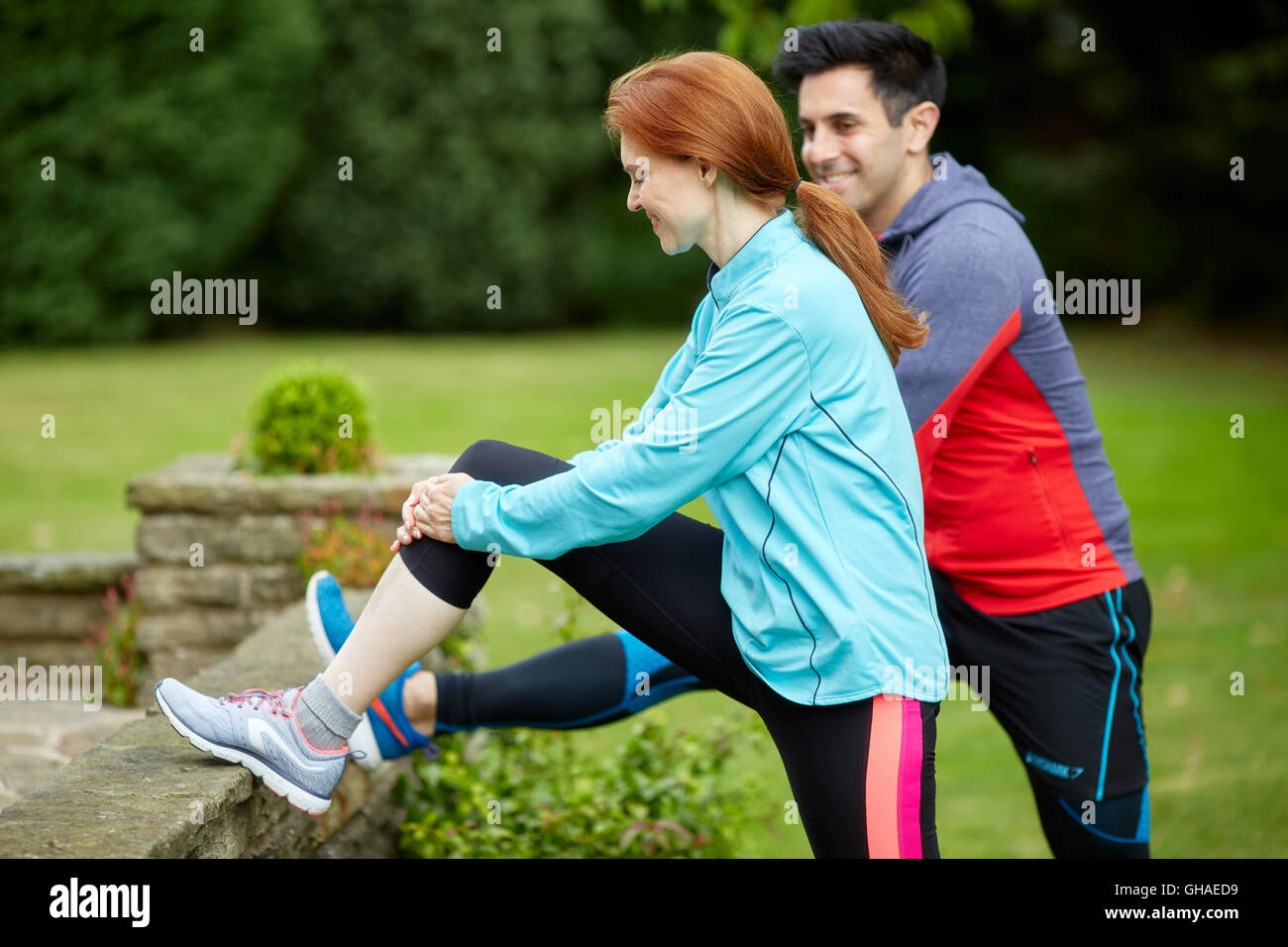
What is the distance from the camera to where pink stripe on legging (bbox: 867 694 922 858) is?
2.34 meters

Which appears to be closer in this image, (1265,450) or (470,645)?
(470,645)

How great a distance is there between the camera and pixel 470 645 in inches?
173

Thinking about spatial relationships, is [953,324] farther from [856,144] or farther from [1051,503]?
[856,144]

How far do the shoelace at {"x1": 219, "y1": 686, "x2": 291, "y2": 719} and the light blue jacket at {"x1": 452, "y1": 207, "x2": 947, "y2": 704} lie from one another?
1.85 ft

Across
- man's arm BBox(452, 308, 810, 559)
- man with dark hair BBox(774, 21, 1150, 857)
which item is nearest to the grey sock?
man's arm BBox(452, 308, 810, 559)

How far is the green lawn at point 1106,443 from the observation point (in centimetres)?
485

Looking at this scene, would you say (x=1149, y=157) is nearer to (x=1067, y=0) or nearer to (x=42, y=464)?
(x=1067, y=0)

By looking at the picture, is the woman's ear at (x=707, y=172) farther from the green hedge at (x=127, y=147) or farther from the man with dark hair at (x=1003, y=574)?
the green hedge at (x=127, y=147)

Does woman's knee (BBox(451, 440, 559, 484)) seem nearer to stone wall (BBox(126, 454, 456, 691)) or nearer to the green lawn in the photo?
the green lawn

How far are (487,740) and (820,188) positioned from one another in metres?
2.39

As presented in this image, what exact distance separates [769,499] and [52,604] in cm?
353

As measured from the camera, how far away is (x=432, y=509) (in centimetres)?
249

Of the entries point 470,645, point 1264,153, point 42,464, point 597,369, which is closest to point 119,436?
point 42,464

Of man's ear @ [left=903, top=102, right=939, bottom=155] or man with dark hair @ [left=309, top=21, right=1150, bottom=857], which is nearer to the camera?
man with dark hair @ [left=309, top=21, right=1150, bottom=857]
